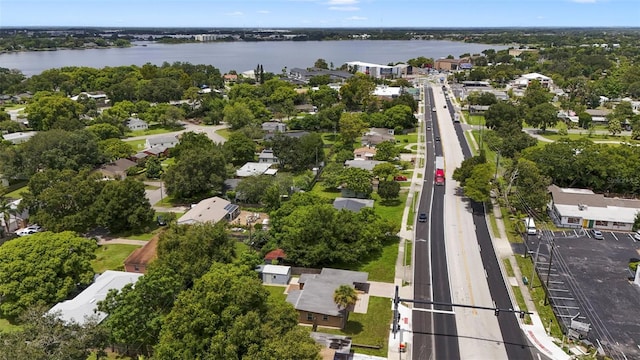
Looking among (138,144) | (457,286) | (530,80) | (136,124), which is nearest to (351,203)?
(457,286)

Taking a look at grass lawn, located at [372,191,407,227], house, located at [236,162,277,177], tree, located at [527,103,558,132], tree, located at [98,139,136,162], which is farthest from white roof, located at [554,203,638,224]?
tree, located at [98,139,136,162]

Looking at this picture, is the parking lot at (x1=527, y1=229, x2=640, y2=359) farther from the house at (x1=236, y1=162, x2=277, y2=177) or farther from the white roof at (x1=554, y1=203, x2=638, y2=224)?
the house at (x1=236, y1=162, x2=277, y2=177)

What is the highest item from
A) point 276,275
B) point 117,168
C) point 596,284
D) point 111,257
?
point 117,168

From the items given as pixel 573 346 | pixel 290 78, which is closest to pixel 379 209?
pixel 573 346

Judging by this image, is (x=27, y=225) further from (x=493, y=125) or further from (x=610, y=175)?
(x=493, y=125)

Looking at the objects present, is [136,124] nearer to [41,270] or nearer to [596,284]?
[41,270]

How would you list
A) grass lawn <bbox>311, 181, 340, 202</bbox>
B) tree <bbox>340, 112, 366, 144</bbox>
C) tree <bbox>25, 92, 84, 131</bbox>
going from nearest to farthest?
grass lawn <bbox>311, 181, 340, 202</bbox> → tree <bbox>340, 112, 366, 144</bbox> → tree <bbox>25, 92, 84, 131</bbox>
